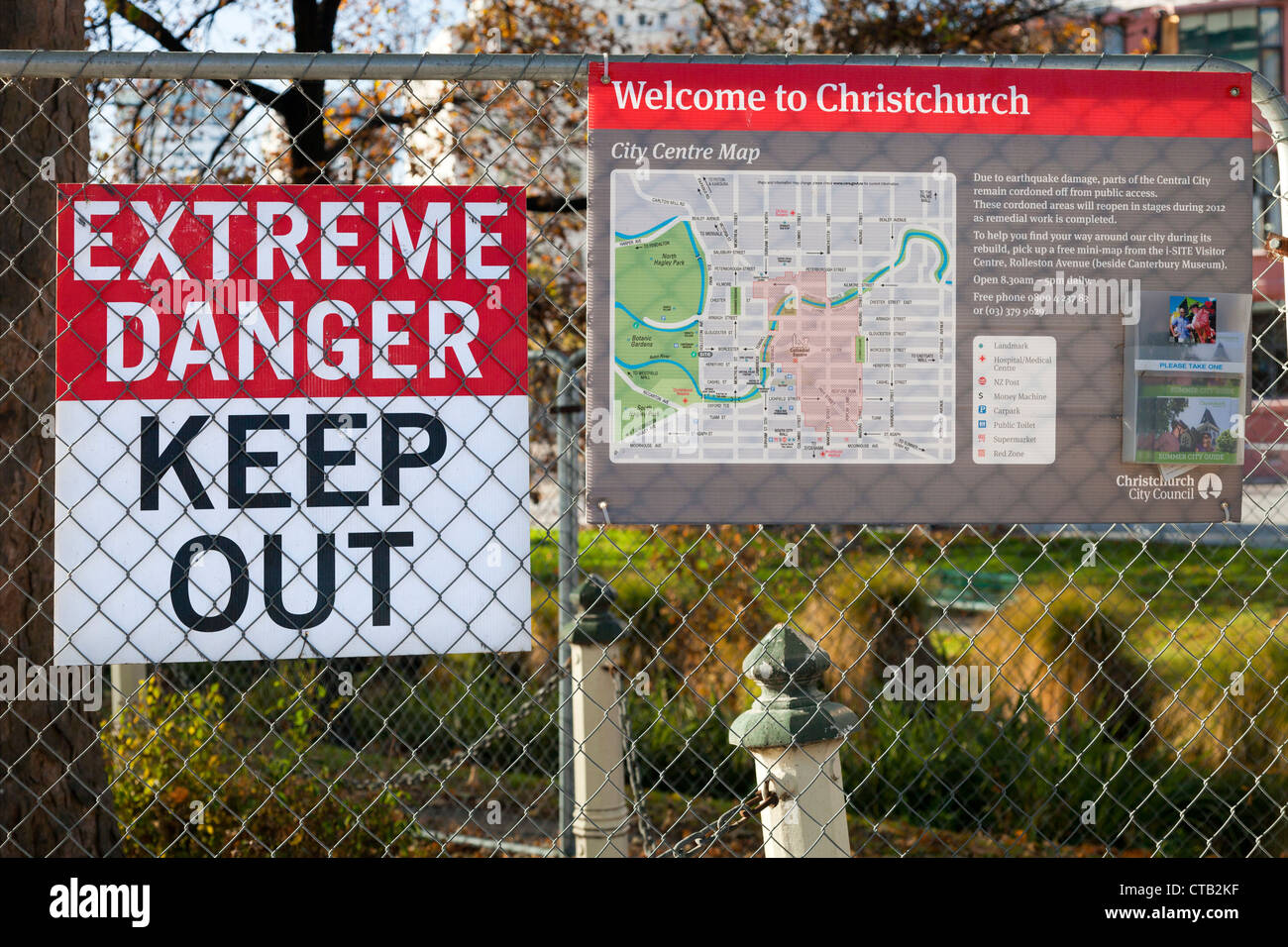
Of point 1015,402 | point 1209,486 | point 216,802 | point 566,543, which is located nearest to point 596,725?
point 566,543

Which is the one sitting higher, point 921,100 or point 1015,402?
point 921,100

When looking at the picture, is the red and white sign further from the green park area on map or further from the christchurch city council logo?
the christchurch city council logo

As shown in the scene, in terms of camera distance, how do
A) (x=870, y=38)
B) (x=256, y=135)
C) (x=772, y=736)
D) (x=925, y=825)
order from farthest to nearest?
(x=870, y=38) → (x=256, y=135) → (x=925, y=825) → (x=772, y=736)

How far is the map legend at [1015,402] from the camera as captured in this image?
225 cm

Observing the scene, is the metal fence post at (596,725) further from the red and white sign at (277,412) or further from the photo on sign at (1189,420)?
the photo on sign at (1189,420)

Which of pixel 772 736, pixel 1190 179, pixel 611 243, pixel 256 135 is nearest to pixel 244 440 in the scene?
pixel 611 243

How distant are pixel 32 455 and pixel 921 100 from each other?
246 cm

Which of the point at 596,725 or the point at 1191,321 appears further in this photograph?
the point at 596,725

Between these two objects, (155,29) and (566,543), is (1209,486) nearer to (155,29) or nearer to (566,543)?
(566,543)

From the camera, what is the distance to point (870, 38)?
28.9ft

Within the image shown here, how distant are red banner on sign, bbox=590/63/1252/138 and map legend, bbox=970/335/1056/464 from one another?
1.50 ft

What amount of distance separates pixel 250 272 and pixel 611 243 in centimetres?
77

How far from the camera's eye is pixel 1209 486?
229 centimetres

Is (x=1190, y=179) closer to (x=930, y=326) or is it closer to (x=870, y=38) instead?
(x=930, y=326)
